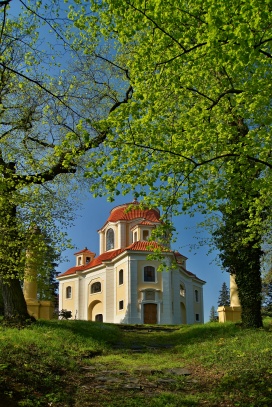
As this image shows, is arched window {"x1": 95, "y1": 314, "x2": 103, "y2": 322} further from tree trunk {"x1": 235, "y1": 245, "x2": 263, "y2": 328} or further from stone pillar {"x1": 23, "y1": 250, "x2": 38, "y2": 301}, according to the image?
tree trunk {"x1": 235, "y1": 245, "x2": 263, "y2": 328}

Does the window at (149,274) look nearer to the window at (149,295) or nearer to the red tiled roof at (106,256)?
the window at (149,295)

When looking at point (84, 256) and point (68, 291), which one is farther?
point (84, 256)

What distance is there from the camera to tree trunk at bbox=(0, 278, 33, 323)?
17.8 metres

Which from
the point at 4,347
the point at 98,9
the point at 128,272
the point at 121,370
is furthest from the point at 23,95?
the point at 128,272

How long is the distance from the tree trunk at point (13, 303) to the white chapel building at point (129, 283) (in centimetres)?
2031

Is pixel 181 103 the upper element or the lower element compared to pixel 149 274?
upper

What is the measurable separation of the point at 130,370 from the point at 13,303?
7.85 m

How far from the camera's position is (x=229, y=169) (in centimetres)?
1125

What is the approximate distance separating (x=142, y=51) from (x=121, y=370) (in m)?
7.79

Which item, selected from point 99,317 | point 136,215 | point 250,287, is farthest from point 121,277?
point 250,287

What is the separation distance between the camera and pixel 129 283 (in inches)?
1672

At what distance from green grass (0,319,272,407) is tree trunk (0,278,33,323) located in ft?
2.96

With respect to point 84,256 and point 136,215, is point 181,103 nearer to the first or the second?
point 136,215

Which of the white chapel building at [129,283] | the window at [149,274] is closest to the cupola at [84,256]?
the white chapel building at [129,283]
